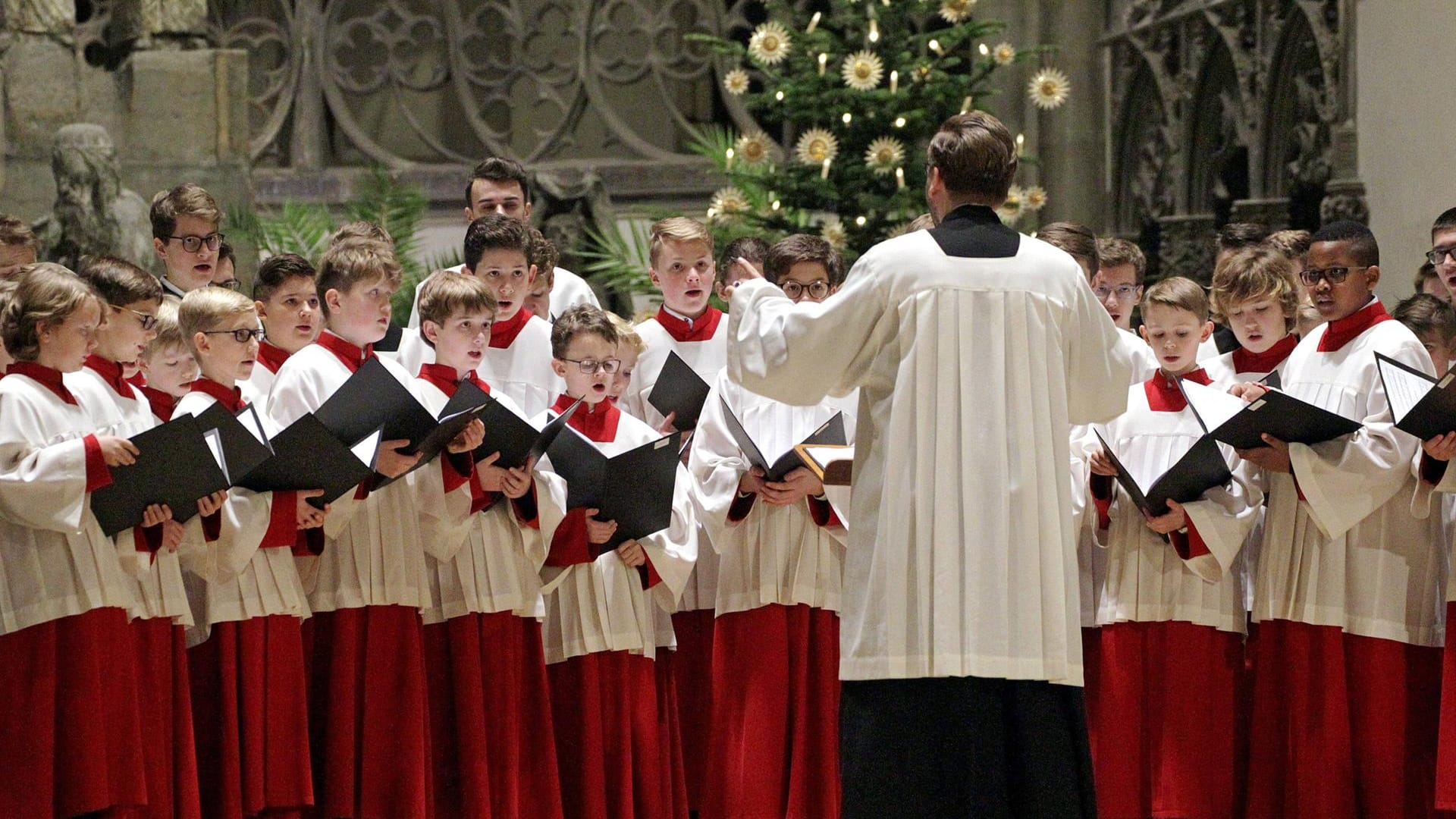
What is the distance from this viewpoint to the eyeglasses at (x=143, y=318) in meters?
4.79

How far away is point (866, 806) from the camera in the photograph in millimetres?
4141

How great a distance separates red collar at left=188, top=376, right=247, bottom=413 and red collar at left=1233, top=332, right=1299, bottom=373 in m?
2.97

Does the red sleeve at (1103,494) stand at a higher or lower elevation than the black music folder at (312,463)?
lower

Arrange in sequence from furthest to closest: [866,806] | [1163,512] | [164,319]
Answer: [1163,512]
[164,319]
[866,806]

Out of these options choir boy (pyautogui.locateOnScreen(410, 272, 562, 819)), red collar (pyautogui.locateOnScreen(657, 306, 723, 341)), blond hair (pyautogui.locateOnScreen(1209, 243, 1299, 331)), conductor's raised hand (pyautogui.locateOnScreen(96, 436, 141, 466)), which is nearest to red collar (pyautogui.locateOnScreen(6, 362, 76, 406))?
conductor's raised hand (pyautogui.locateOnScreen(96, 436, 141, 466))

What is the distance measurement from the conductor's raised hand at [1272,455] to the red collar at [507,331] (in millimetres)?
2332

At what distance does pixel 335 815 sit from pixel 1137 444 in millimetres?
2513

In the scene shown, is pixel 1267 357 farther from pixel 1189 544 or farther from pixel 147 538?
pixel 147 538

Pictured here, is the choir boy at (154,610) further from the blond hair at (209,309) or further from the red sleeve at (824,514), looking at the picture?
the red sleeve at (824,514)

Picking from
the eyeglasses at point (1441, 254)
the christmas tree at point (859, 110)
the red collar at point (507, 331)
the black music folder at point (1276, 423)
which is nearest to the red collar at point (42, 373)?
the red collar at point (507, 331)

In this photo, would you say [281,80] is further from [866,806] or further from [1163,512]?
[866,806]

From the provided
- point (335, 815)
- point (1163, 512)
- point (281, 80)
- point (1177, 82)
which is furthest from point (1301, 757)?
point (281, 80)

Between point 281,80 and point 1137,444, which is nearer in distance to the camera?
point 1137,444

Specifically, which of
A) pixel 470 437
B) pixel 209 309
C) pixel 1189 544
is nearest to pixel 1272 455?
pixel 1189 544
